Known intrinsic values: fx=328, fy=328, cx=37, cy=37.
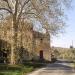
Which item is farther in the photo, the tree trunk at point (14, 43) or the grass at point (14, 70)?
the tree trunk at point (14, 43)

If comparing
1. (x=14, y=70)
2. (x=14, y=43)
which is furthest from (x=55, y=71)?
(x=14, y=43)

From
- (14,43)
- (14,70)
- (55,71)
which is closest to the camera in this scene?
(14,70)

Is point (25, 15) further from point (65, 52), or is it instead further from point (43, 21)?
point (65, 52)

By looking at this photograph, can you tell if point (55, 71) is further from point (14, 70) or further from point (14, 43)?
point (14, 43)

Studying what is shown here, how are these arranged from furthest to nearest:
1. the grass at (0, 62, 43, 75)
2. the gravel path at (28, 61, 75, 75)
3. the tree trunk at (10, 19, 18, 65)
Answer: the tree trunk at (10, 19, 18, 65)
the gravel path at (28, 61, 75, 75)
the grass at (0, 62, 43, 75)

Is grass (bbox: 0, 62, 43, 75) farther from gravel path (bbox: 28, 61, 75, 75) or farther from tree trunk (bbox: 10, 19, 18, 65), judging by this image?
tree trunk (bbox: 10, 19, 18, 65)

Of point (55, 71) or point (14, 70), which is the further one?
point (55, 71)

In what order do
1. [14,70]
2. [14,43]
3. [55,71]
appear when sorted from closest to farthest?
[14,70] → [55,71] → [14,43]

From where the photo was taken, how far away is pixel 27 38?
1839 inches

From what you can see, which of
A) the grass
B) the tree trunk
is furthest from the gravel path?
the tree trunk

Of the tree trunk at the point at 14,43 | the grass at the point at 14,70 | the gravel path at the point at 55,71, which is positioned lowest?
A: the gravel path at the point at 55,71

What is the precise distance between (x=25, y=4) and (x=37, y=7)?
9.40 ft

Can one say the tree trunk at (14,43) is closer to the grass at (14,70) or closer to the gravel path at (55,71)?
the grass at (14,70)

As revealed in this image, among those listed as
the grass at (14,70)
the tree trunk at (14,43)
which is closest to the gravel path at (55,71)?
the grass at (14,70)
